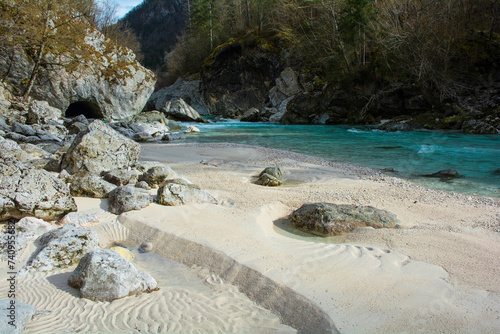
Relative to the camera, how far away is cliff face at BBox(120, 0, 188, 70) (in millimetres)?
82688

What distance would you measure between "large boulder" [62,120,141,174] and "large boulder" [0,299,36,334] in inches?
154

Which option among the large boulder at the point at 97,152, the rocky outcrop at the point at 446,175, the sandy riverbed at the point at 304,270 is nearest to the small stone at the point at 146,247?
the sandy riverbed at the point at 304,270

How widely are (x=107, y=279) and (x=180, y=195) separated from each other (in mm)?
2100

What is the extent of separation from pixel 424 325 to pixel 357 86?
23.3m

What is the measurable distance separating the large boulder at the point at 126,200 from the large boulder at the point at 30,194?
0.48 meters

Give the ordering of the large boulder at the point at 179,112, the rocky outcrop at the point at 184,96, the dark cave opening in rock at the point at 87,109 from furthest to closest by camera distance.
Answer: the rocky outcrop at the point at 184,96
the large boulder at the point at 179,112
the dark cave opening in rock at the point at 87,109

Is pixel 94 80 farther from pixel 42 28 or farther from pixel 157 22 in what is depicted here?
pixel 157 22

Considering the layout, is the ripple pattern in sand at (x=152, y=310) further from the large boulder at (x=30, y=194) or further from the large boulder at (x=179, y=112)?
the large boulder at (x=179, y=112)

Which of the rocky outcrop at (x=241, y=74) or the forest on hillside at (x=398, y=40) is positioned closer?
the forest on hillside at (x=398, y=40)

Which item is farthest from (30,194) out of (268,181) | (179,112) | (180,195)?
(179,112)

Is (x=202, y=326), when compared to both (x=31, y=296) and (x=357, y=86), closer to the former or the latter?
(x=31, y=296)

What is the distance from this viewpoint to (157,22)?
307 ft

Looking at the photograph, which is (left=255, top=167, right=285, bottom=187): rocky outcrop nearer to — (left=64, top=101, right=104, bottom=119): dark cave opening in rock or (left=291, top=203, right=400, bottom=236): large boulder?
(left=291, top=203, right=400, bottom=236): large boulder

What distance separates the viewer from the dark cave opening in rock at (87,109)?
20922 mm
